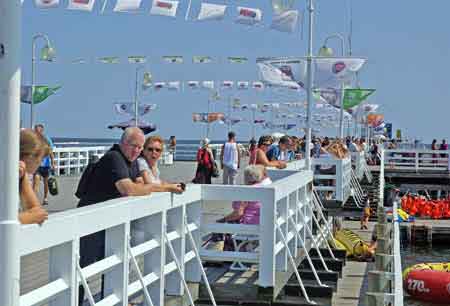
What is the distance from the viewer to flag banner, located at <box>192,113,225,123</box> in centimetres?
6806

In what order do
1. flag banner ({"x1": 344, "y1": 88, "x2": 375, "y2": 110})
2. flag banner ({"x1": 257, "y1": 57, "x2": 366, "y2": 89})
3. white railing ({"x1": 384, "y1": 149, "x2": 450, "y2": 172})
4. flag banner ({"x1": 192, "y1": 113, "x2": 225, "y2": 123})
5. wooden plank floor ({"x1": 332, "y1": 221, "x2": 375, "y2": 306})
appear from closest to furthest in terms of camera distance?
wooden plank floor ({"x1": 332, "y1": 221, "x2": 375, "y2": 306}) < flag banner ({"x1": 257, "y1": 57, "x2": 366, "y2": 89}) < flag banner ({"x1": 344, "y1": 88, "x2": 375, "y2": 110}) < white railing ({"x1": 384, "y1": 149, "x2": 450, "y2": 172}) < flag banner ({"x1": 192, "y1": 113, "x2": 225, "y2": 123})

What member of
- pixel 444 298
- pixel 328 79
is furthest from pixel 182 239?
pixel 444 298

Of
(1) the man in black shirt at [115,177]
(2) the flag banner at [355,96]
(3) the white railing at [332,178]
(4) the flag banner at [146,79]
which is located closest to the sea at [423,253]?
(3) the white railing at [332,178]

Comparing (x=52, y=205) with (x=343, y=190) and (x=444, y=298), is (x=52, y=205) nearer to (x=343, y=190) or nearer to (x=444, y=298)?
(x=343, y=190)

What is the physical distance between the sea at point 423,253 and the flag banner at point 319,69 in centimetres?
869

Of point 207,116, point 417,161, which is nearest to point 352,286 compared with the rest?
point 417,161

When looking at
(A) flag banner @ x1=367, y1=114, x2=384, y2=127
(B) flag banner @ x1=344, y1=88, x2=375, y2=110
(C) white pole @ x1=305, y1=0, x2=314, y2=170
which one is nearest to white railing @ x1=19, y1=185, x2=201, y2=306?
(C) white pole @ x1=305, y1=0, x2=314, y2=170

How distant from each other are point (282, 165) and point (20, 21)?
426 inches

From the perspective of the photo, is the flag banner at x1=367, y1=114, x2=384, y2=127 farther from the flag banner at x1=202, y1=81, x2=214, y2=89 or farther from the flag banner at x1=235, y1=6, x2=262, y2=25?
the flag banner at x1=235, y1=6, x2=262, y2=25

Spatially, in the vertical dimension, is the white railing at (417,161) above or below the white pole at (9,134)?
below

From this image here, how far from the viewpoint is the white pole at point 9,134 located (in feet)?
11.2

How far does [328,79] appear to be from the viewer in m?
15.2

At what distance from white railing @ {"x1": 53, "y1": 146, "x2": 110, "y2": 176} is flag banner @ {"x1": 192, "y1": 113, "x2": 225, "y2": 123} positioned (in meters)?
30.7

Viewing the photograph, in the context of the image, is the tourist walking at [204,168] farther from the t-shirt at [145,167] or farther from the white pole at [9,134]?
the white pole at [9,134]
